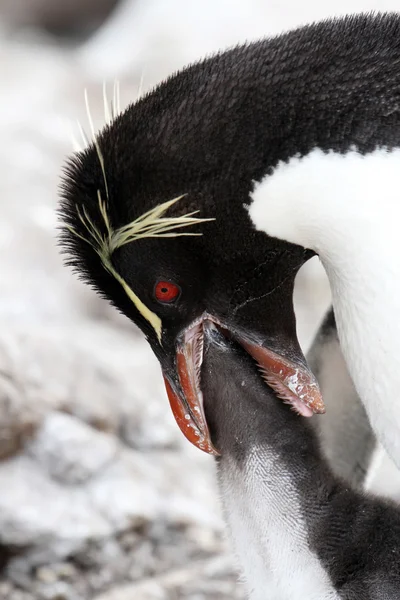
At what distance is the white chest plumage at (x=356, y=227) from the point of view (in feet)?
4.46

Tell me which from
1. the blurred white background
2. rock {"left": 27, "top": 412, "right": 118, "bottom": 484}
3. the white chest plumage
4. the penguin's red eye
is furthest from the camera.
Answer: rock {"left": 27, "top": 412, "right": 118, "bottom": 484}

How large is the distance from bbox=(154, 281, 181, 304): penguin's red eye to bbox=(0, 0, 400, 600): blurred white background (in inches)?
17.2

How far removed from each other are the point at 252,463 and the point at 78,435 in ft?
3.88

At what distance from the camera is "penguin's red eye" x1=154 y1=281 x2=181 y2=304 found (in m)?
1.51

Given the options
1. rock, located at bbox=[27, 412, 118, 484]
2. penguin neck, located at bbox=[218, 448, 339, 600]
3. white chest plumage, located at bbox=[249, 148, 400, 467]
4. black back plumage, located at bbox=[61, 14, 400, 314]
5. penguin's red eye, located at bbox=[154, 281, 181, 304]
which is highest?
rock, located at bbox=[27, 412, 118, 484]

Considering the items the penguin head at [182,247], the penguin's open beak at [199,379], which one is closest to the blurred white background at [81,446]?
the penguin head at [182,247]

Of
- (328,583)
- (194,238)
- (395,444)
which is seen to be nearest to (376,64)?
(194,238)

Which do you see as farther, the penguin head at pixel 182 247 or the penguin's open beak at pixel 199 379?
the penguin's open beak at pixel 199 379

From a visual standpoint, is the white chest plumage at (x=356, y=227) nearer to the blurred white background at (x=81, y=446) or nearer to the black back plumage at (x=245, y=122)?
the black back plumage at (x=245, y=122)

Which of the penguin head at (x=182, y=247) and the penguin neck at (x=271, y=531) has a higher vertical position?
the penguin head at (x=182, y=247)

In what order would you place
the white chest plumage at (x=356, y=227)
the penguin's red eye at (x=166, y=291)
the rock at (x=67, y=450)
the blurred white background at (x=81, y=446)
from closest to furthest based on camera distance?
the white chest plumage at (x=356, y=227), the penguin's red eye at (x=166, y=291), the blurred white background at (x=81, y=446), the rock at (x=67, y=450)

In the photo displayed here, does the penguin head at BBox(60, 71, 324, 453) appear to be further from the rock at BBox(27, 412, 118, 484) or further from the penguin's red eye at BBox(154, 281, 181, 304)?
the rock at BBox(27, 412, 118, 484)

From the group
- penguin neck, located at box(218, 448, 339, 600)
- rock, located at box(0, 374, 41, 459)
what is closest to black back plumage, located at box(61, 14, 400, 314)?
penguin neck, located at box(218, 448, 339, 600)

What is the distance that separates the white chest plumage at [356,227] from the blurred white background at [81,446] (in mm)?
562
